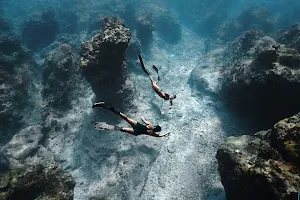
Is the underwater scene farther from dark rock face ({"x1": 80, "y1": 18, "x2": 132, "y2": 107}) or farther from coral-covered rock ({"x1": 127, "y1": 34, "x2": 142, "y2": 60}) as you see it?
coral-covered rock ({"x1": 127, "y1": 34, "x2": 142, "y2": 60})

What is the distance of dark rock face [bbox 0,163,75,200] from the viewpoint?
5.43 metres

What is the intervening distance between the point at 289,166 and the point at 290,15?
34.7m

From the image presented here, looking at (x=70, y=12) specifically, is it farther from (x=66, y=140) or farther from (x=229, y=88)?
(x=229, y=88)

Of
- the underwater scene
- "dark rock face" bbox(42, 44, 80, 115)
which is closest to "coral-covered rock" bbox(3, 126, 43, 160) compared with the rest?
the underwater scene

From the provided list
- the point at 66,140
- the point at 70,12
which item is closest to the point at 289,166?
the point at 66,140

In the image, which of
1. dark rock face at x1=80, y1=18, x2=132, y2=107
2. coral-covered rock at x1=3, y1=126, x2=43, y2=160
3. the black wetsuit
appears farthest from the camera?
coral-covered rock at x1=3, y1=126, x2=43, y2=160

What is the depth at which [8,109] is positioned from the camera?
9.50 metres

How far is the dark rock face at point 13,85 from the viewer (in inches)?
371

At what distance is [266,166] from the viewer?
4512 millimetres

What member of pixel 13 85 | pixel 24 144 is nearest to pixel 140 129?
pixel 24 144

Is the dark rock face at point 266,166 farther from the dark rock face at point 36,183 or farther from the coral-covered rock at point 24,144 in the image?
the coral-covered rock at point 24,144

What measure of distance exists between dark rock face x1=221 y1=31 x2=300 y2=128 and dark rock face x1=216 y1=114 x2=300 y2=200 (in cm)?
240

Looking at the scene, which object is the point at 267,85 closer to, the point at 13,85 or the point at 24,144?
the point at 24,144

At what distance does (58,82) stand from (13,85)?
249cm
